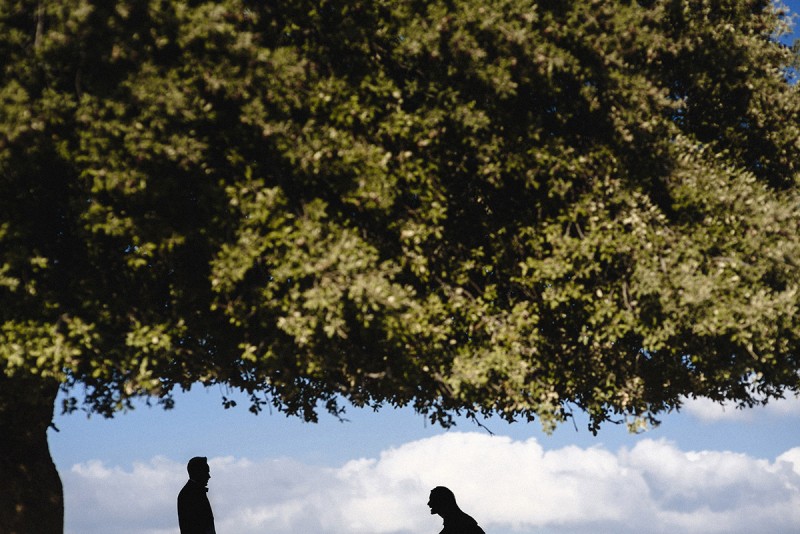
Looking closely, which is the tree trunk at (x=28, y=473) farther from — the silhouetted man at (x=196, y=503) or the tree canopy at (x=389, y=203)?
the silhouetted man at (x=196, y=503)

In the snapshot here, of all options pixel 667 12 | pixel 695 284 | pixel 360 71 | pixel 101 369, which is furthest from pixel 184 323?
pixel 667 12

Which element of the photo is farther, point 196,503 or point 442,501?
point 196,503

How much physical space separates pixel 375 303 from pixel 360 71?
448 centimetres

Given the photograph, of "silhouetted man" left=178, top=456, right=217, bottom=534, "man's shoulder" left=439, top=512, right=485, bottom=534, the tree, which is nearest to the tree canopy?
the tree

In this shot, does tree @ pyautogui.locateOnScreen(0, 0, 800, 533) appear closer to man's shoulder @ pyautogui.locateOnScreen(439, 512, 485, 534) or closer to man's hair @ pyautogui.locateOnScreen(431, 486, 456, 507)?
man's hair @ pyautogui.locateOnScreen(431, 486, 456, 507)

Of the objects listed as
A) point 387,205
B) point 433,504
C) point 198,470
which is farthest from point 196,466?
point 387,205

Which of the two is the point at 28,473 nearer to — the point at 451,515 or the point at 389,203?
the point at 451,515

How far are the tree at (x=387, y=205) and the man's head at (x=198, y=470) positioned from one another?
1.62m

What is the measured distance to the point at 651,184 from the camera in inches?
654

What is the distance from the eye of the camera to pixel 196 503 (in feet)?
50.7

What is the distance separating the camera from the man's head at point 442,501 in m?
14.5

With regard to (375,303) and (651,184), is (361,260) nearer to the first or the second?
(375,303)

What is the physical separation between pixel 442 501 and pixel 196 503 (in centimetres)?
466

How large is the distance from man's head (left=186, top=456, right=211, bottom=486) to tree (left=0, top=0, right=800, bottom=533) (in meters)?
1.62
